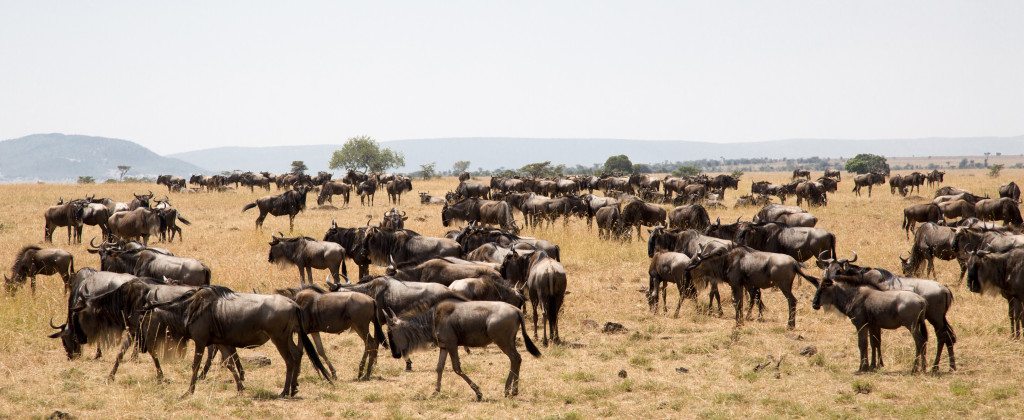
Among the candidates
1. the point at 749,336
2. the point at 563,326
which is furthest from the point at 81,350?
the point at 749,336

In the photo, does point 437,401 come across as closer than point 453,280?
Yes

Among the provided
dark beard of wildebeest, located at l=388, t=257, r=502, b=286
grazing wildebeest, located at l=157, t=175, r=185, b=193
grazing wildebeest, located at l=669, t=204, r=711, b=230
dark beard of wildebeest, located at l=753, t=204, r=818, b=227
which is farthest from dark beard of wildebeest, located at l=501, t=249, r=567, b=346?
grazing wildebeest, located at l=157, t=175, r=185, b=193

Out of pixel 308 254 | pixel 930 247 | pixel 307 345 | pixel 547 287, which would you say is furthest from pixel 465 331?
pixel 930 247

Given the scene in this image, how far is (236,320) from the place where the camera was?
31.4ft

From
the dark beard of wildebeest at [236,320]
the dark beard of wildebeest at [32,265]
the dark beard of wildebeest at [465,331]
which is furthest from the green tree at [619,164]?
the dark beard of wildebeest at [236,320]

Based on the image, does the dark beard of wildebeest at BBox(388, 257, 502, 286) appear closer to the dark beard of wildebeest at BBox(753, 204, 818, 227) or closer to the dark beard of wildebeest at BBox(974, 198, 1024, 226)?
the dark beard of wildebeest at BBox(753, 204, 818, 227)

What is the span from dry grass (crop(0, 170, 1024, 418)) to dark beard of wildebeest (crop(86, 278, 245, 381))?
1.11 feet

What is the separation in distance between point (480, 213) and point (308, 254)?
36.3ft

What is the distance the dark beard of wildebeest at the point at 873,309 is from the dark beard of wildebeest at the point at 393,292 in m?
5.36

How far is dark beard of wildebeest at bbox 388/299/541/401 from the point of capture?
386 inches

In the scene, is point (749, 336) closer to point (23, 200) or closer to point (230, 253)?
point (230, 253)

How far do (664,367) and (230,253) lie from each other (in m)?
15.6

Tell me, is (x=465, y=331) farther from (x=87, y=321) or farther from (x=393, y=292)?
(x=87, y=321)

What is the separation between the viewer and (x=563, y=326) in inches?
579
